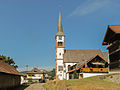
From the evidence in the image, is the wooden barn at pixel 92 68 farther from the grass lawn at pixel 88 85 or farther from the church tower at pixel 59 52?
the church tower at pixel 59 52

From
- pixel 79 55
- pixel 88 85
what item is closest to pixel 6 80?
pixel 88 85

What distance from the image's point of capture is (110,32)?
26.0m

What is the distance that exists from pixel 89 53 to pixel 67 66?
1004 cm

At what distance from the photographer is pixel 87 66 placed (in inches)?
1400

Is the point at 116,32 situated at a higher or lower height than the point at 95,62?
higher

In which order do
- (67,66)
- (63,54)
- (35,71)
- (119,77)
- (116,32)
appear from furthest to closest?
(35,71) < (63,54) < (67,66) < (116,32) < (119,77)

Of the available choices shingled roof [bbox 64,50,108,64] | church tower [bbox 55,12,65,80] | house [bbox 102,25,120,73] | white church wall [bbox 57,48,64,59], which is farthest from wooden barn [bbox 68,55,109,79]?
white church wall [bbox 57,48,64,59]

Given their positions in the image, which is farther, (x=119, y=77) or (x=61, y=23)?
(x=61, y=23)

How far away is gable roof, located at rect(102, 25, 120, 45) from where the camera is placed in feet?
74.4

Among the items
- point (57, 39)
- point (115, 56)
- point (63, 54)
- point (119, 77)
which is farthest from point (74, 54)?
point (119, 77)

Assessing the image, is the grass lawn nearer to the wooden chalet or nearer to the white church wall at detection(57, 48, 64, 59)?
the wooden chalet

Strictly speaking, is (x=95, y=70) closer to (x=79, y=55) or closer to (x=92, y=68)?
(x=92, y=68)

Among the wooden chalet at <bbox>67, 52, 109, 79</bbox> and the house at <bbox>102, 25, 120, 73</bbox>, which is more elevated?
the house at <bbox>102, 25, 120, 73</bbox>

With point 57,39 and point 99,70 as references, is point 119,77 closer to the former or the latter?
point 99,70
